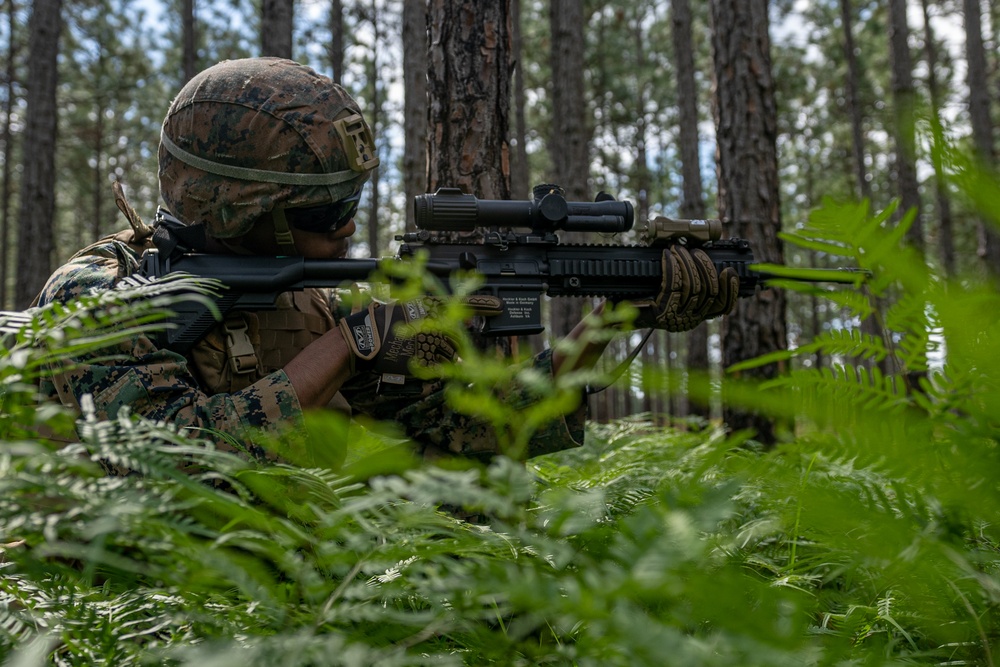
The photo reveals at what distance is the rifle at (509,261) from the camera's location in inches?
→ 101

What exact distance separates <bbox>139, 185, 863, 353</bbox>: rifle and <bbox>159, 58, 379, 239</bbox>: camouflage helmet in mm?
220

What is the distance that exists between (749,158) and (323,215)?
3247mm

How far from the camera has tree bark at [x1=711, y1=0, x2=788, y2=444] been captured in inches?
187

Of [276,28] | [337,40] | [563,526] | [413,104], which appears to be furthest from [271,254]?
[337,40]

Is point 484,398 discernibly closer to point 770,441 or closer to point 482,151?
point 482,151

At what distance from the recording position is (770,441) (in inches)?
181

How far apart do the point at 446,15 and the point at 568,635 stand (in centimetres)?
321

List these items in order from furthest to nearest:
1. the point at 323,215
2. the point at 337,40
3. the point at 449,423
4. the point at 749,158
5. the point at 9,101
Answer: the point at 9,101, the point at 337,40, the point at 749,158, the point at 449,423, the point at 323,215

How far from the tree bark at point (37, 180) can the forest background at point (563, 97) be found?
0.02m

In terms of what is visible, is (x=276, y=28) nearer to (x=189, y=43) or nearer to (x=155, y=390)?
(x=155, y=390)

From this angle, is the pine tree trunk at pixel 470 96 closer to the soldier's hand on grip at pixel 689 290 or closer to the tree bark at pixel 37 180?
the soldier's hand on grip at pixel 689 290

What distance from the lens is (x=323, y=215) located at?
2.82 metres

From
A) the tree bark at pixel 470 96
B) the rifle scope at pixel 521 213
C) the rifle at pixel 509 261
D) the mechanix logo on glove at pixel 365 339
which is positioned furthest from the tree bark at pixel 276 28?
the mechanix logo on glove at pixel 365 339

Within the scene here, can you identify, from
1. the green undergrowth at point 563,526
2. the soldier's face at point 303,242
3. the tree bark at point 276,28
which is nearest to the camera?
the green undergrowth at point 563,526
